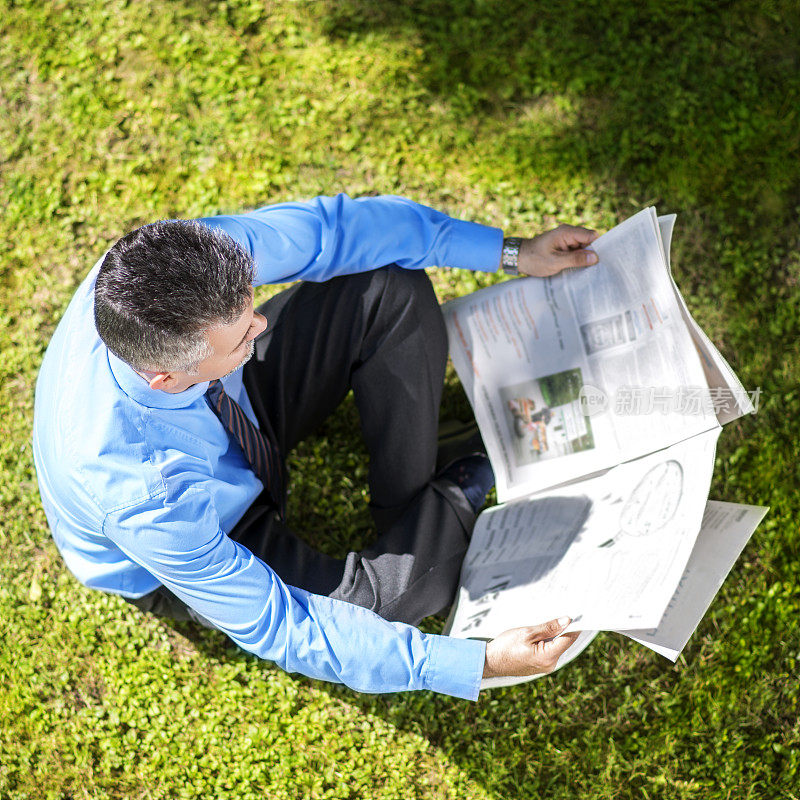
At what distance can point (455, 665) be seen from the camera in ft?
6.38

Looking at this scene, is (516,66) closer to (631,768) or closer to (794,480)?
(794,480)

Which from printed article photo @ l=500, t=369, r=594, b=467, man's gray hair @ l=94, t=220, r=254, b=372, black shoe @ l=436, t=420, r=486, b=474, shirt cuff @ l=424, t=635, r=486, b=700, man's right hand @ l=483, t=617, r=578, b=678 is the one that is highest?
man's gray hair @ l=94, t=220, r=254, b=372

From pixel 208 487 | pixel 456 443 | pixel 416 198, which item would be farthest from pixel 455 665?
pixel 416 198

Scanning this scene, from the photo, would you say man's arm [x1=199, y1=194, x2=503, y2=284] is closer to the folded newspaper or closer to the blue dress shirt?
the blue dress shirt

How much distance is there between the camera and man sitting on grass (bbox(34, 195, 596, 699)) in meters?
1.56

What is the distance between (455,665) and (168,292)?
3.84 feet

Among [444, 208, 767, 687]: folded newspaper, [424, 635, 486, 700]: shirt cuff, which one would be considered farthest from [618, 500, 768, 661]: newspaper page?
[424, 635, 486, 700]: shirt cuff

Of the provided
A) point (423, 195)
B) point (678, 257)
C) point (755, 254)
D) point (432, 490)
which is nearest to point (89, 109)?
point (423, 195)

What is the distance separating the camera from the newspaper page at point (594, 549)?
79.2 inches

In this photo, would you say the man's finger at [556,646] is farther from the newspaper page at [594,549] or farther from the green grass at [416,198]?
the green grass at [416,198]

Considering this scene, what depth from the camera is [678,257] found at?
116 inches

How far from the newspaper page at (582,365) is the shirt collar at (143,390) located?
38.7 inches

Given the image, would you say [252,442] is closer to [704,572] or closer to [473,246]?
[473,246]

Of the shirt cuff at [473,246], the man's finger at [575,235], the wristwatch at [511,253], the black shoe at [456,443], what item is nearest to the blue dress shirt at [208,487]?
the shirt cuff at [473,246]
